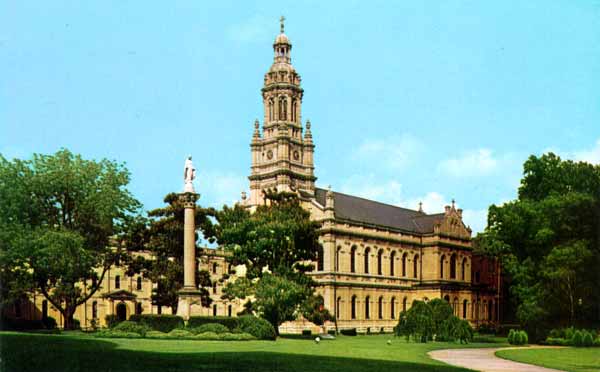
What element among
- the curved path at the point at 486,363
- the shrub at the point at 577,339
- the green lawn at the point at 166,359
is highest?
the green lawn at the point at 166,359

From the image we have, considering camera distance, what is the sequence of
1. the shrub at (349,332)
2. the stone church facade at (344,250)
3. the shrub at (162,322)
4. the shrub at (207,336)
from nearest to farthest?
the shrub at (207,336) < the shrub at (162,322) < the shrub at (349,332) < the stone church facade at (344,250)

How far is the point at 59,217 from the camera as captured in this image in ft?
152

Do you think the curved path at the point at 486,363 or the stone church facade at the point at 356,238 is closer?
the curved path at the point at 486,363

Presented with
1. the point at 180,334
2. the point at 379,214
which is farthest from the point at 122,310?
the point at 180,334

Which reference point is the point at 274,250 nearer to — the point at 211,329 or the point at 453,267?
the point at 211,329

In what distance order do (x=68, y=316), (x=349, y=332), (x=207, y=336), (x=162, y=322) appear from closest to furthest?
(x=207, y=336)
(x=162, y=322)
(x=68, y=316)
(x=349, y=332)

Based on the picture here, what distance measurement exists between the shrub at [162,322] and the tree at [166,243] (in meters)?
10.8

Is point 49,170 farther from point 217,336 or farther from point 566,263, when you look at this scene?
point 566,263

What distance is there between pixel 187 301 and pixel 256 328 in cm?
552

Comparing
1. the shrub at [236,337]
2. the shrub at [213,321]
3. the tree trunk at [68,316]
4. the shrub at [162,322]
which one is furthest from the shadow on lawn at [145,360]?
the tree trunk at [68,316]

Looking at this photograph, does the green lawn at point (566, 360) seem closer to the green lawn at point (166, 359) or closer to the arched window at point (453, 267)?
the green lawn at point (166, 359)

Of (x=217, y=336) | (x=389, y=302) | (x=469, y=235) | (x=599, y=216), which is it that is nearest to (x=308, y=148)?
(x=389, y=302)

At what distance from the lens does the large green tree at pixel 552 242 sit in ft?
152

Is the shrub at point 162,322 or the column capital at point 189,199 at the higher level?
the column capital at point 189,199
